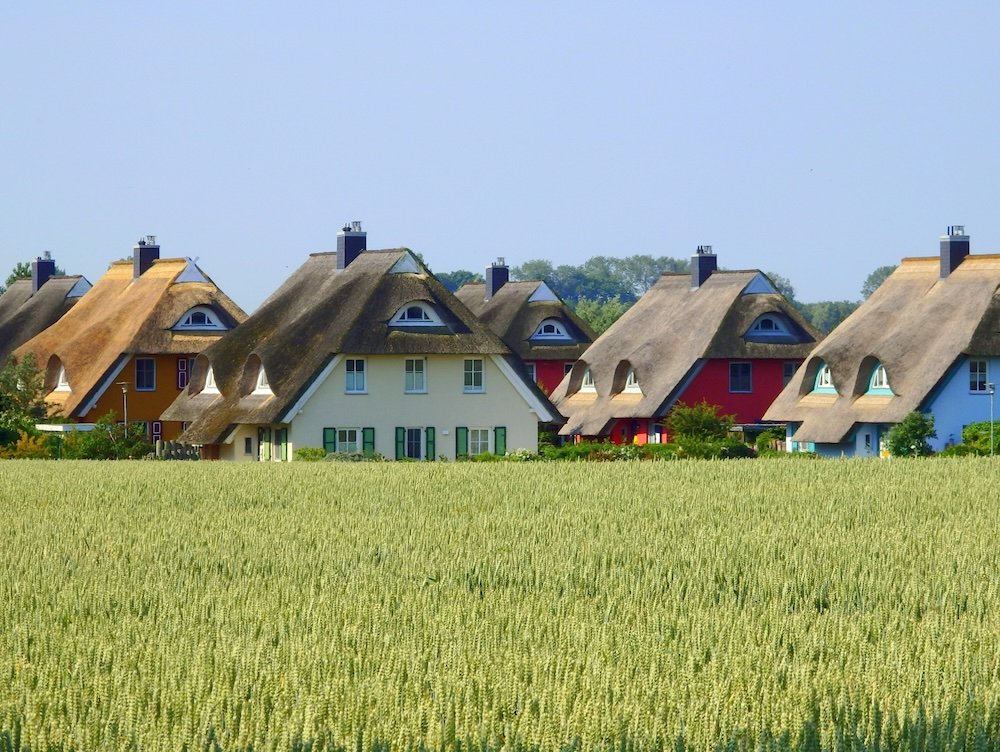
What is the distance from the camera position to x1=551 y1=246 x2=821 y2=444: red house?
55312 millimetres

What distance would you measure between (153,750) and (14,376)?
47896mm

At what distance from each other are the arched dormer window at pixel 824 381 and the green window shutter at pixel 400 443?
46.2 ft

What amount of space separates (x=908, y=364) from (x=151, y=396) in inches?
1027

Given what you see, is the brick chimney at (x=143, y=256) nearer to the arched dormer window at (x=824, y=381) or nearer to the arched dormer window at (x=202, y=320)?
the arched dormer window at (x=202, y=320)

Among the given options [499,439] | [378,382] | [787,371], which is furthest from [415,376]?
[787,371]

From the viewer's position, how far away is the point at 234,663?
9.64 m

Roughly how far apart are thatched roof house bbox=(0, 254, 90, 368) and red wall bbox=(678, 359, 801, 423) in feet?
91.4

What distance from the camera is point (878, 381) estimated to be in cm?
4994

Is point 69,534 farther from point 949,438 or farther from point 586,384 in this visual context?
point 586,384

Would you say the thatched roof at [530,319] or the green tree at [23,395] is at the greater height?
the thatched roof at [530,319]

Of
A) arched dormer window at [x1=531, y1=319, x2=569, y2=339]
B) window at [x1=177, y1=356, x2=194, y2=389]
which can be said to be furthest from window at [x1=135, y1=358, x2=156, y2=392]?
arched dormer window at [x1=531, y1=319, x2=569, y2=339]

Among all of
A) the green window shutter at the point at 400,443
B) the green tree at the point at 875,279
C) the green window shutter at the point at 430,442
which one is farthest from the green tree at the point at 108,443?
the green tree at the point at 875,279

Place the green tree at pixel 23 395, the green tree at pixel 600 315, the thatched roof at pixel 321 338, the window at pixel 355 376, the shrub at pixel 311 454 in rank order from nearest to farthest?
the shrub at pixel 311 454 < the thatched roof at pixel 321 338 < the window at pixel 355 376 < the green tree at pixel 23 395 < the green tree at pixel 600 315

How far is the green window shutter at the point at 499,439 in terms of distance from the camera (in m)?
48.2
